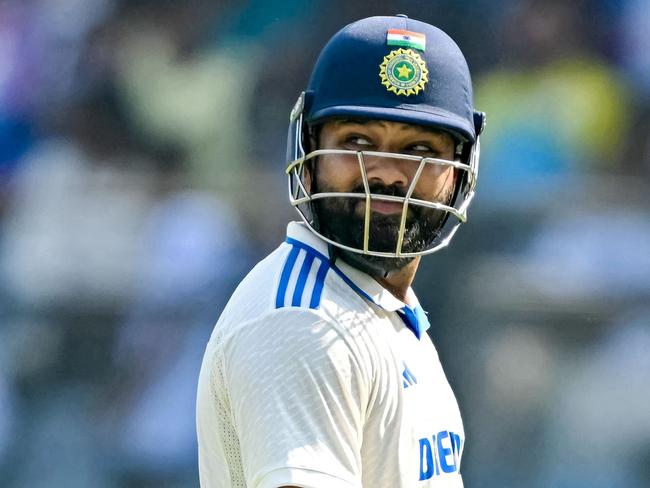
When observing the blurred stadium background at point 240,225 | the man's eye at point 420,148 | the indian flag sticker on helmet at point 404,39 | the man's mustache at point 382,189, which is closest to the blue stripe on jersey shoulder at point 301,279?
the man's mustache at point 382,189

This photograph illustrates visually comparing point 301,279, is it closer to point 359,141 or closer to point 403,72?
point 359,141

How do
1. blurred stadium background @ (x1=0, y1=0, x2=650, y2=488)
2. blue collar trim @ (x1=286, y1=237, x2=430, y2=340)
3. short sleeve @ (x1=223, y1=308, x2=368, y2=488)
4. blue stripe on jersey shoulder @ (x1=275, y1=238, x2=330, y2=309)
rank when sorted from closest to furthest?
short sleeve @ (x1=223, y1=308, x2=368, y2=488), blue stripe on jersey shoulder @ (x1=275, y1=238, x2=330, y2=309), blue collar trim @ (x1=286, y1=237, x2=430, y2=340), blurred stadium background @ (x1=0, y1=0, x2=650, y2=488)

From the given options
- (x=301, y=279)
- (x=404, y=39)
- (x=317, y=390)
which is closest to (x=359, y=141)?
(x=404, y=39)

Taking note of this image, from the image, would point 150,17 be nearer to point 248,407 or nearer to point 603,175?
point 603,175

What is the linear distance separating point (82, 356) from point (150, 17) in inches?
47.4

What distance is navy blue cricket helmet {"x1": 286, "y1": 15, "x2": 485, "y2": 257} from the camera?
1835 millimetres

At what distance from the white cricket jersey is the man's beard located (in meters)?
0.03

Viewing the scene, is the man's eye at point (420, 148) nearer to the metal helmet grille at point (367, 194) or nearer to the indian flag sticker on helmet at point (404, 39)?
the metal helmet grille at point (367, 194)

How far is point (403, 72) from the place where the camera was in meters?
1.85

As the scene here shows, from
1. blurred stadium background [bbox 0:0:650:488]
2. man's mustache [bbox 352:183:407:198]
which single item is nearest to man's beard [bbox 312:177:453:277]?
man's mustache [bbox 352:183:407:198]

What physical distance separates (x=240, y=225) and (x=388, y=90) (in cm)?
219

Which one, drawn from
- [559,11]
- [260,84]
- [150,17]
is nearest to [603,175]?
[559,11]

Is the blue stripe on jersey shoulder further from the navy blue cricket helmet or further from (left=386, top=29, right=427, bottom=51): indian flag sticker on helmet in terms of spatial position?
(left=386, top=29, right=427, bottom=51): indian flag sticker on helmet

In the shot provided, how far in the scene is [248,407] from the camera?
5.18 ft
